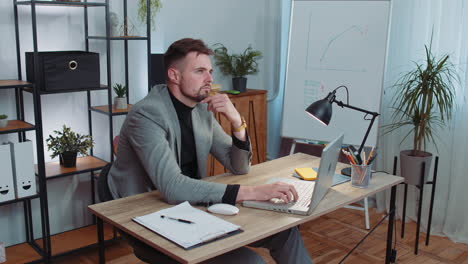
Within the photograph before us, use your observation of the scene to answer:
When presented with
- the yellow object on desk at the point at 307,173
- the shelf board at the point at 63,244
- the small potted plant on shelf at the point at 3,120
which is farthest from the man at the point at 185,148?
the shelf board at the point at 63,244

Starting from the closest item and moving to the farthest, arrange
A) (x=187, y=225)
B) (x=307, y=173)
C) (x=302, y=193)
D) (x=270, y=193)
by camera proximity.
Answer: (x=187, y=225) < (x=270, y=193) < (x=302, y=193) < (x=307, y=173)

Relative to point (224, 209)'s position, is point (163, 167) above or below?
above

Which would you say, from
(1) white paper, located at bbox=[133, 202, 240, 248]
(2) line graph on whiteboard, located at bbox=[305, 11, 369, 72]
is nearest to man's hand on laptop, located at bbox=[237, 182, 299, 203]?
(1) white paper, located at bbox=[133, 202, 240, 248]

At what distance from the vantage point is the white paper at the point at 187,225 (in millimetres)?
1534

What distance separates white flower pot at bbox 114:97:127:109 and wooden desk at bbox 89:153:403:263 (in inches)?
46.8

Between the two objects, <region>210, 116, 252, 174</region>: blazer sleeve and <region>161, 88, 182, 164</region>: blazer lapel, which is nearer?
<region>161, 88, 182, 164</region>: blazer lapel

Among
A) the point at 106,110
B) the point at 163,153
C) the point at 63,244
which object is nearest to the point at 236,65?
the point at 106,110

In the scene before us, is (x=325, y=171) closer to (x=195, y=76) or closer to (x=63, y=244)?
(x=195, y=76)

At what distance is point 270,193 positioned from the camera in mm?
Result: 1852

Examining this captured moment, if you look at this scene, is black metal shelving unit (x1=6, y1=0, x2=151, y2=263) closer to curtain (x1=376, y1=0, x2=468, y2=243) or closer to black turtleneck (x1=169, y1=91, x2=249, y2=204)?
black turtleneck (x1=169, y1=91, x2=249, y2=204)

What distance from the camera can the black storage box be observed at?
8.98 ft

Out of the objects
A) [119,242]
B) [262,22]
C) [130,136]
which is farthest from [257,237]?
[262,22]

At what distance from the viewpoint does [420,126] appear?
127 inches

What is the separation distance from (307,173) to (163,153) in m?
0.69
